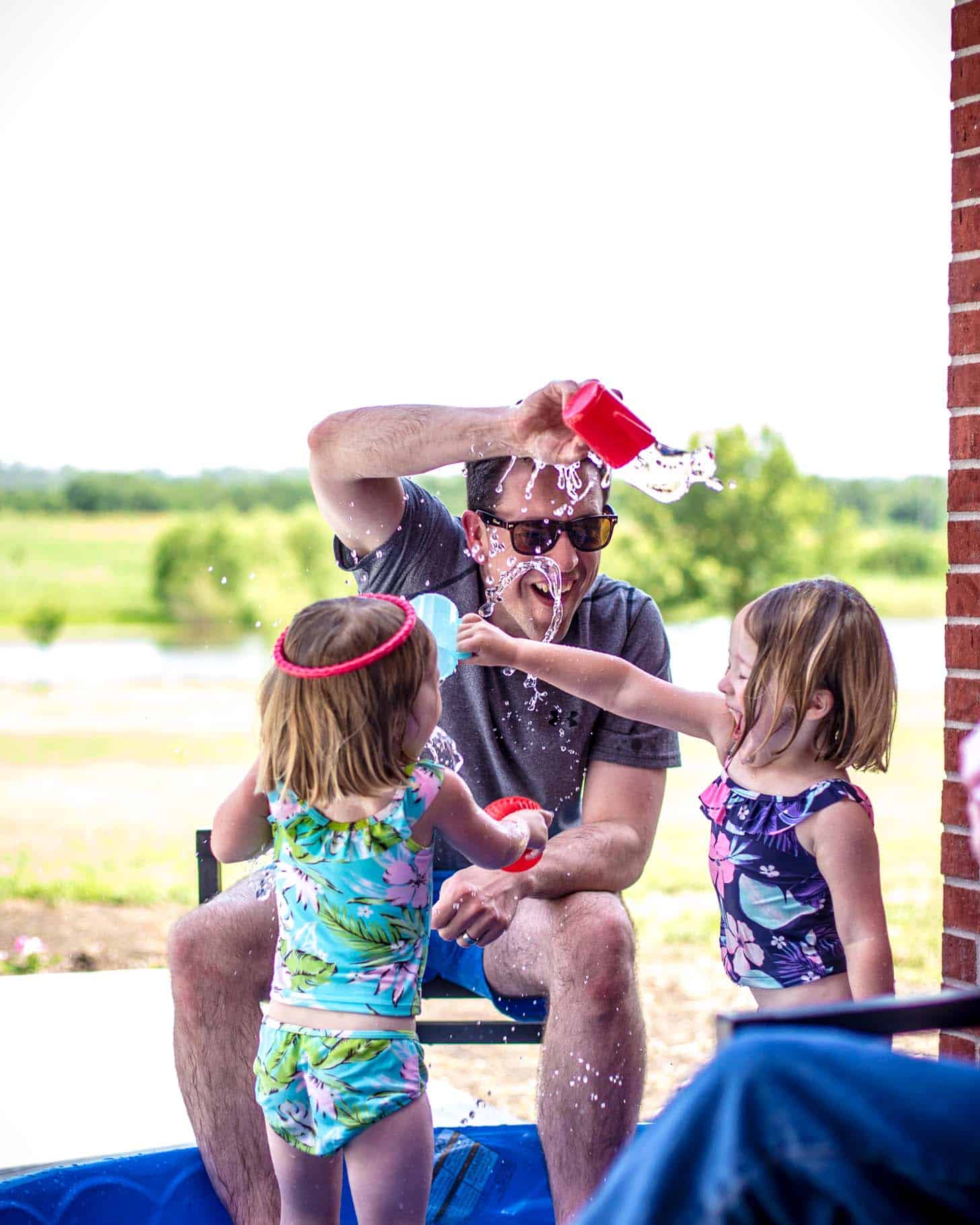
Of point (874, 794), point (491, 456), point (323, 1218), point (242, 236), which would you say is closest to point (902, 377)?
point (874, 794)

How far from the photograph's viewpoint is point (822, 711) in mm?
2012

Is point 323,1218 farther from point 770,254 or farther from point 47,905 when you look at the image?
point 770,254

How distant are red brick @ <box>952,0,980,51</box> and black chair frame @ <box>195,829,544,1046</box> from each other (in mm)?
1951

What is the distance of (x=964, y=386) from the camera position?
89.9 inches

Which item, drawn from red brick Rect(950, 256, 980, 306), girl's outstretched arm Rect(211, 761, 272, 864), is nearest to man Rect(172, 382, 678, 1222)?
girl's outstretched arm Rect(211, 761, 272, 864)

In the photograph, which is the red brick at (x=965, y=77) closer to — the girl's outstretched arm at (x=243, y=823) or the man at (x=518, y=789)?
the man at (x=518, y=789)

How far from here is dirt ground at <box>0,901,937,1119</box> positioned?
17.5ft

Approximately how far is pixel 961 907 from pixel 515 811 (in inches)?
33.7

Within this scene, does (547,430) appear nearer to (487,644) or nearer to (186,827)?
(487,644)

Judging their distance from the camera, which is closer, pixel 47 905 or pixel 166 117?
pixel 47 905

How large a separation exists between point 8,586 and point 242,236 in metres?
A: 3.63

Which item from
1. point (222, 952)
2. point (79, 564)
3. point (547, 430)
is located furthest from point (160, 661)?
point (547, 430)

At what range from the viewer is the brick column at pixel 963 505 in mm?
2256

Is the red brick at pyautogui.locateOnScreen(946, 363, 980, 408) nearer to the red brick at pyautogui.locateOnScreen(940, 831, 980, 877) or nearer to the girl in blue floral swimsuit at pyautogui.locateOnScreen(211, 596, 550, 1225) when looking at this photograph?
the red brick at pyautogui.locateOnScreen(940, 831, 980, 877)
